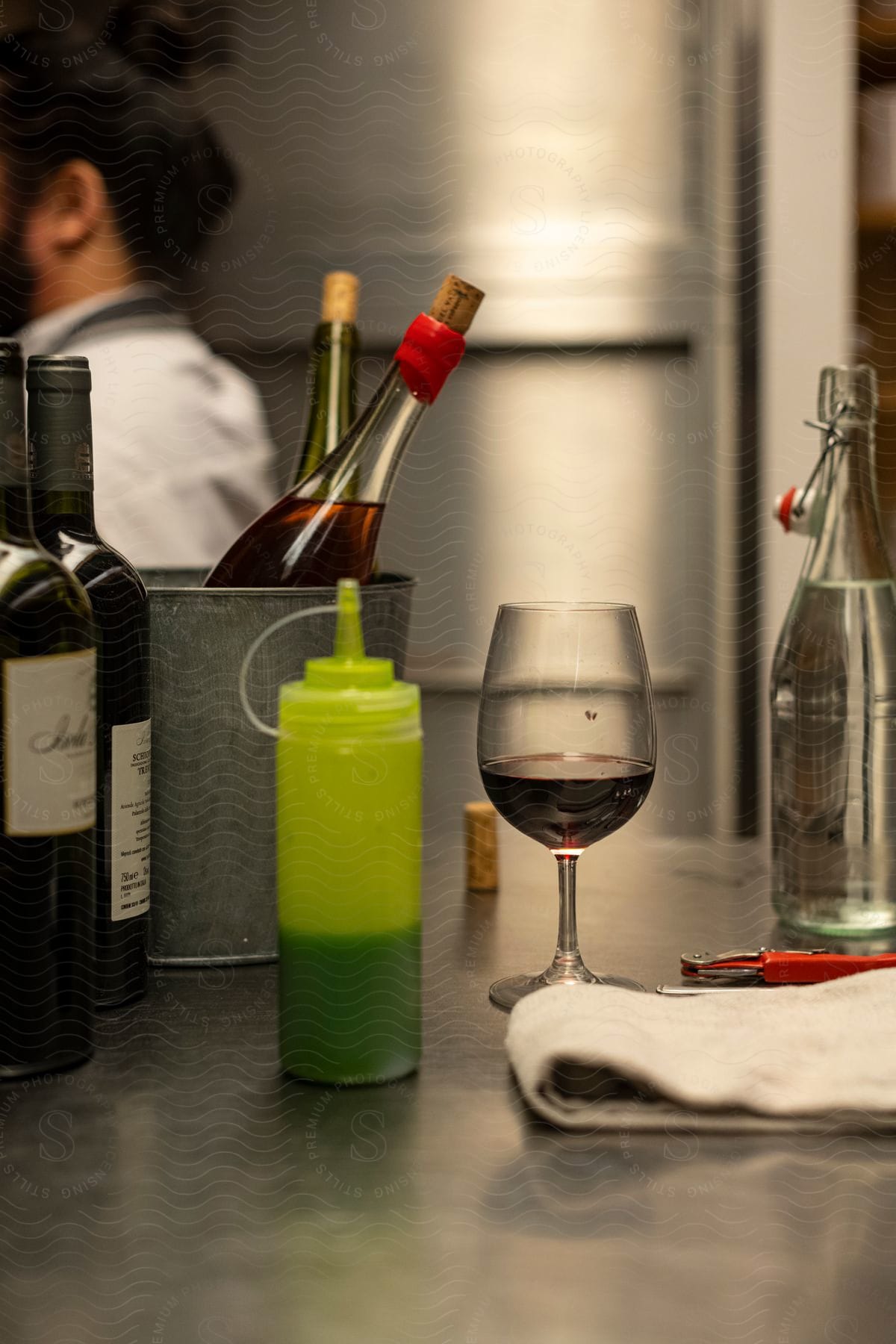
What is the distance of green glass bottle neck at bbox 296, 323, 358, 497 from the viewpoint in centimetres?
84

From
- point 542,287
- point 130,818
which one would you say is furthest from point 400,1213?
point 542,287

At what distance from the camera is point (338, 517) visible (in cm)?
70

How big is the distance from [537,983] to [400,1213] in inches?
7.6

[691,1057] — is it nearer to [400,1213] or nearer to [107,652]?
[400,1213]

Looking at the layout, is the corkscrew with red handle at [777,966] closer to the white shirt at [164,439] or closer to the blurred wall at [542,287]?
the white shirt at [164,439]

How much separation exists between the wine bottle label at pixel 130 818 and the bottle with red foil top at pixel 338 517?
125 millimetres

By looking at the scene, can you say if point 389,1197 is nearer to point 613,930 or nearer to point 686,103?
point 613,930

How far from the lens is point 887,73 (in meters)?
1.94

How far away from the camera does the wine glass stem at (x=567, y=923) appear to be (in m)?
0.58

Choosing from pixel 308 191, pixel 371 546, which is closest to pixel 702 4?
pixel 308 191

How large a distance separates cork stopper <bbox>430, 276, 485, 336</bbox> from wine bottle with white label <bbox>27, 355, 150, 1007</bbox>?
16 centimetres

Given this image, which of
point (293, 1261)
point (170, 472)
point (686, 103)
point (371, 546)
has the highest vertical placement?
point (686, 103)

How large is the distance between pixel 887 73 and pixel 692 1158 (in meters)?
1.86

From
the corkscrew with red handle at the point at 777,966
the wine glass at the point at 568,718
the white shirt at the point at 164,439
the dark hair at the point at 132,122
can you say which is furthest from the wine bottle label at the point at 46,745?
the dark hair at the point at 132,122
